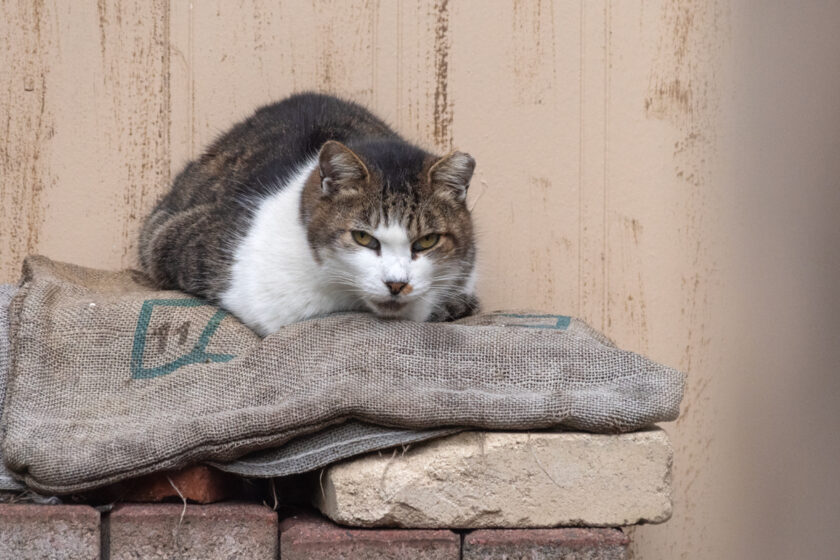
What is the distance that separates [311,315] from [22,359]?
65 cm

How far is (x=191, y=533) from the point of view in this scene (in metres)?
1.98

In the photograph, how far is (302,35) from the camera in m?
2.95

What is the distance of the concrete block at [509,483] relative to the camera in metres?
1.98

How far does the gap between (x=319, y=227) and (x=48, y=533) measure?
0.88 m

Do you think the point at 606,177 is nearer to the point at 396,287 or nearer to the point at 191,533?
the point at 396,287

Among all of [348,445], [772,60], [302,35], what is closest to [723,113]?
[772,60]

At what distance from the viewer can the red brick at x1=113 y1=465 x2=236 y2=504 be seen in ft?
6.63

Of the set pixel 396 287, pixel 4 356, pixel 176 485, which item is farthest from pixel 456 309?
pixel 4 356

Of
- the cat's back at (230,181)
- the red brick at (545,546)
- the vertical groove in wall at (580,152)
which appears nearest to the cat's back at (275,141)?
the cat's back at (230,181)

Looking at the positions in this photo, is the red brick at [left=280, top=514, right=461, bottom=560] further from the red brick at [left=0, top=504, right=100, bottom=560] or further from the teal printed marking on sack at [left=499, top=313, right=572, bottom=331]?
the teal printed marking on sack at [left=499, top=313, right=572, bottom=331]

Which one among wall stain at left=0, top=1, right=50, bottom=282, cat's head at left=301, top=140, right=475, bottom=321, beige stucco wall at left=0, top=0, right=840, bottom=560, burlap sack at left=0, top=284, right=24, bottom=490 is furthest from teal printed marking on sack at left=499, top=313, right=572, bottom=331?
wall stain at left=0, top=1, right=50, bottom=282

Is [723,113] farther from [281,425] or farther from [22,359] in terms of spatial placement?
[22,359]

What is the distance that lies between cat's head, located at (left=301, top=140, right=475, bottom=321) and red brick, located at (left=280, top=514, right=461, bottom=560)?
0.52 m

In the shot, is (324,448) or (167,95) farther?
(167,95)
